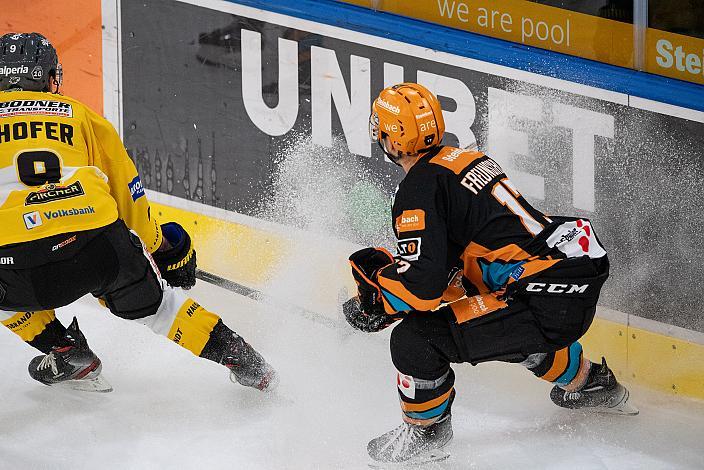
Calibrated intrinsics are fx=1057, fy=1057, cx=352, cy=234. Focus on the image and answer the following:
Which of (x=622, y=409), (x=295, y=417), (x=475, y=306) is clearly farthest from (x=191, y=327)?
(x=622, y=409)

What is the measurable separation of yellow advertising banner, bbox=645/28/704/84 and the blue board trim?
0.10 ft

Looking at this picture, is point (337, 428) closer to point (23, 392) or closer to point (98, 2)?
point (23, 392)

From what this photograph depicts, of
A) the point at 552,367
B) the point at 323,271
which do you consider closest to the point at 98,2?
the point at 323,271

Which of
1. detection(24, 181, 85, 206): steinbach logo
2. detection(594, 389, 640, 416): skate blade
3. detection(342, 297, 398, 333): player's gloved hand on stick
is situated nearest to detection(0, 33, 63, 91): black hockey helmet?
detection(24, 181, 85, 206): steinbach logo

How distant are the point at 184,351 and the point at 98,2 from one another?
5.57 ft

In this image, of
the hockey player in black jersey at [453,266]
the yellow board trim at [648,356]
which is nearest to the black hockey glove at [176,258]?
the hockey player in black jersey at [453,266]

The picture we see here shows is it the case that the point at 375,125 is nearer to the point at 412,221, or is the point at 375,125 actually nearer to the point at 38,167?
the point at 412,221

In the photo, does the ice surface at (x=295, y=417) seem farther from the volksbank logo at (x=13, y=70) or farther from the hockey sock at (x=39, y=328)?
the volksbank logo at (x=13, y=70)

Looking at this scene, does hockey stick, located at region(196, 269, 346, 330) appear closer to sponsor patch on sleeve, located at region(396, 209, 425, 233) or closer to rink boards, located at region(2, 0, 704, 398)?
rink boards, located at region(2, 0, 704, 398)

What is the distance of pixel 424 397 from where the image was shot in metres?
2.95

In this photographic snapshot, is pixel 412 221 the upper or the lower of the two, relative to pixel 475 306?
upper

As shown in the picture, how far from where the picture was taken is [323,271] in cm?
423

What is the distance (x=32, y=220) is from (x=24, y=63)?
0.52 m

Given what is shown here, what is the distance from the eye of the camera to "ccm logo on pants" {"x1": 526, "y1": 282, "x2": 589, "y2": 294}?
2.84 m
